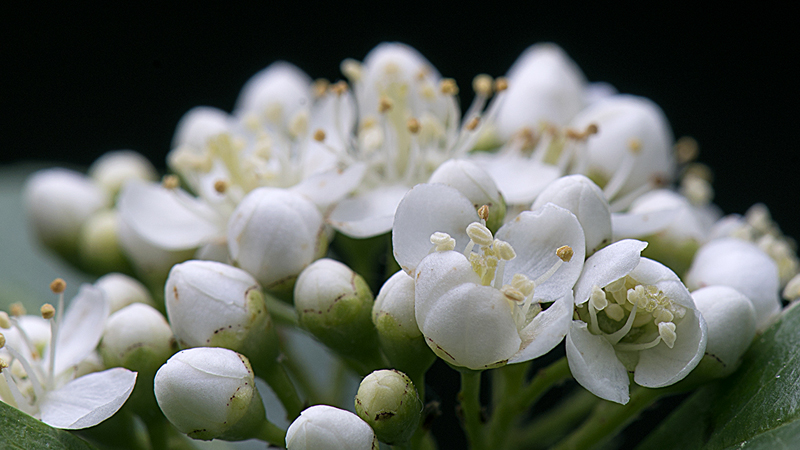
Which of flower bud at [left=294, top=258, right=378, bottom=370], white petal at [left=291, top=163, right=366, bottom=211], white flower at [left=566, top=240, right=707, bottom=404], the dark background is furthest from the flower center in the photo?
the dark background

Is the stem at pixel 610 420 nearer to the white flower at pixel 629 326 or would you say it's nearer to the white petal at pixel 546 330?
the white flower at pixel 629 326

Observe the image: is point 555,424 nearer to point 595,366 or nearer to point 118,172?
point 595,366

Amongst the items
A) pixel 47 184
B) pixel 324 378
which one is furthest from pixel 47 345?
pixel 324 378

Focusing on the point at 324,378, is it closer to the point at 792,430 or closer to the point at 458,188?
the point at 458,188

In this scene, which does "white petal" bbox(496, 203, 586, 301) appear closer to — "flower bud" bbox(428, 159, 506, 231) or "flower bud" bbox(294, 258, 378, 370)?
"flower bud" bbox(428, 159, 506, 231)

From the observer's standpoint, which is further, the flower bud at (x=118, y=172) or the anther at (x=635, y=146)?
the flower bud at (x=118, y=172)

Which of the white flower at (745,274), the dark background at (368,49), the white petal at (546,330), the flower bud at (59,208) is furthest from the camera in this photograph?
the dark background at (368,49)

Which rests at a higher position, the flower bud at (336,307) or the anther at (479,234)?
the anther at (479,234)

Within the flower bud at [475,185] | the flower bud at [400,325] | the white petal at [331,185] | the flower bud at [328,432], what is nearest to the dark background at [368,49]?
the white petal at [331,185]
